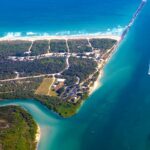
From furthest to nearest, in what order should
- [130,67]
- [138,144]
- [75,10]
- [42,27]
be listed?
[75,10], [42,27], [130,67], [138,144]

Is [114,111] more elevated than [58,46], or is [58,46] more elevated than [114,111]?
[58,46]

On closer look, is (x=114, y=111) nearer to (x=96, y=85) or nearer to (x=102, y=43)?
(x=96, y=85)

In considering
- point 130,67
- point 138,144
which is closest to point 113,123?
point 138,144

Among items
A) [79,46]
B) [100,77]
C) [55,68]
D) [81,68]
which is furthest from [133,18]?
[55,68]

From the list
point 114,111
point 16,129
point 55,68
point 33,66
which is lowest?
point 16,129

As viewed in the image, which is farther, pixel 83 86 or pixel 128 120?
pixel 83 86

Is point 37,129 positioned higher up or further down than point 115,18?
further down

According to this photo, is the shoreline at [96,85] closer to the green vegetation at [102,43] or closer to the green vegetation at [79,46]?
the green vegetation at [79,46]

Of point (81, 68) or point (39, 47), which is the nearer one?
point (81, 68)

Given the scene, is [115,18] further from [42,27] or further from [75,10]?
[42,27]
